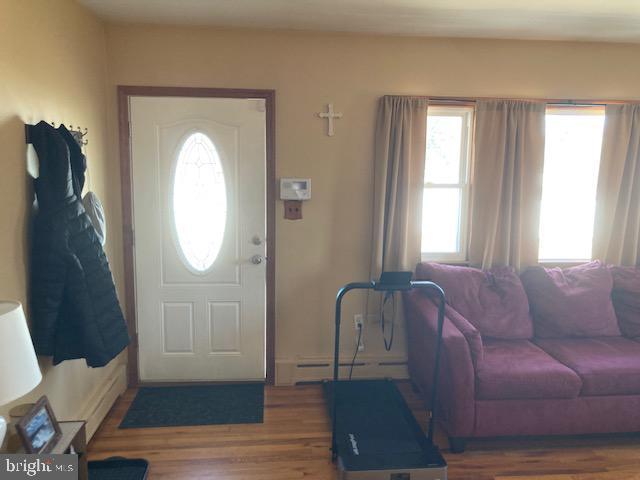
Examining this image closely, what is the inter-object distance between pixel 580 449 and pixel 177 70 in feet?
11.2

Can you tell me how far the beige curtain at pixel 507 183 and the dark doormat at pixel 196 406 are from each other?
1.86 m

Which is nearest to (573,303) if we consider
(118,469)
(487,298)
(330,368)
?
(487,298)

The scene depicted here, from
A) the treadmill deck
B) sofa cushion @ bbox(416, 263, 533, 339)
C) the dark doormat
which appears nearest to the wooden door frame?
the dark doormat

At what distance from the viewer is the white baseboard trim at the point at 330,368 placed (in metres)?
3.12

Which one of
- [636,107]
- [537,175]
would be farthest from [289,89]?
[636,107]

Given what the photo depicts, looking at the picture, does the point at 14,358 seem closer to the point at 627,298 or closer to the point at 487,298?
the point at 487,298

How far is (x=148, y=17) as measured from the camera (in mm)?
2662

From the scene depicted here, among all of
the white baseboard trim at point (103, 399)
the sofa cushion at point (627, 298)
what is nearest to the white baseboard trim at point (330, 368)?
the white baseboard trim at point (103, 399)

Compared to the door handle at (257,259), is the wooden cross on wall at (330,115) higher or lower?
higher

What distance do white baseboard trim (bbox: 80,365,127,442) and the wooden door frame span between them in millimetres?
108

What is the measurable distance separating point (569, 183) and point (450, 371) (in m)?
1.87

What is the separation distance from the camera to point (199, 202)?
9.64ft

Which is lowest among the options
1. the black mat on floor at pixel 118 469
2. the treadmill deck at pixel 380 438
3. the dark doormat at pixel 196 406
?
the black mat on floor at pixel 118 469

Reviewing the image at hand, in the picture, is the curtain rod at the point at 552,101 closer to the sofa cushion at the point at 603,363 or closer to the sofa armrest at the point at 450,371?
the sofa armrest at the point at 450,371
